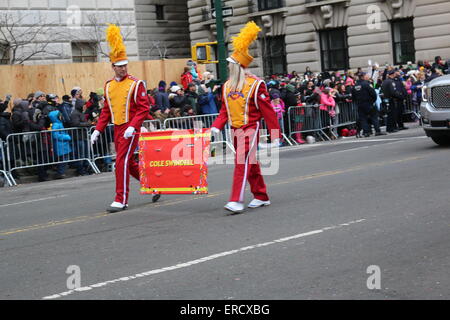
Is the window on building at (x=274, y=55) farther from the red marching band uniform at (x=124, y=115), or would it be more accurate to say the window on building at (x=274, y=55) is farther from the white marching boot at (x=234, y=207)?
the white marching boot at (x=234, y=207)

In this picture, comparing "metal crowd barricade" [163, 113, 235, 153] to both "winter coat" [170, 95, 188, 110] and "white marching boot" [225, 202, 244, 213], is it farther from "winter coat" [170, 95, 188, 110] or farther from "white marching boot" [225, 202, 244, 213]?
→ "white marching boot" [225, 202, 244, 213]

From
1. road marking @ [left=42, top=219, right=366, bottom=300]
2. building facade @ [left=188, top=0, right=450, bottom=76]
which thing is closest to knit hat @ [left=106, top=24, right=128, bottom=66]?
road marking @ [left=42, top=219, right=366, bottom=300]

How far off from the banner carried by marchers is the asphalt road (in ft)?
0.92

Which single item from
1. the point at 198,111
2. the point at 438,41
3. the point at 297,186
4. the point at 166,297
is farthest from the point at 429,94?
the point at 438,41

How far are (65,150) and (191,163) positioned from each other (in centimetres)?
829

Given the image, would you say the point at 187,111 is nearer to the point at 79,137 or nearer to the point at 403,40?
the point at 79,137

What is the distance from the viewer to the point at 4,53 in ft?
100

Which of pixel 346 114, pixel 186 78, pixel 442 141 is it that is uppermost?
pixel 186 78

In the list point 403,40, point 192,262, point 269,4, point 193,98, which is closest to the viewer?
point 192,262

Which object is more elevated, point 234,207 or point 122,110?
point 122,110

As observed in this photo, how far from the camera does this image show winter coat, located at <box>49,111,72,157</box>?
19188mm

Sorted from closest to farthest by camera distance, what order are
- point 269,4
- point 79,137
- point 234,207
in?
point 234,207
point 79,137
point 269,4

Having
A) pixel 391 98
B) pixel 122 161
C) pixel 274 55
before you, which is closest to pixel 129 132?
pixel 122 161

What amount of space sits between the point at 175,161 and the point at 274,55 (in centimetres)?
3414
